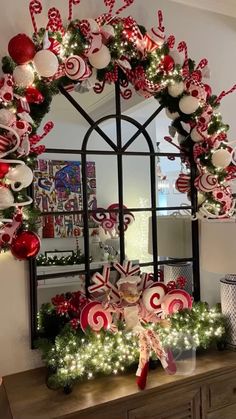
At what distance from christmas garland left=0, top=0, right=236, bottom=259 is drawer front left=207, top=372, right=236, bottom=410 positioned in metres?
0.88

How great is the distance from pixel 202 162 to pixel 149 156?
0.32 meters

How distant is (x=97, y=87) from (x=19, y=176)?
2.38 feet

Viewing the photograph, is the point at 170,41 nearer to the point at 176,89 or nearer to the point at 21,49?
the point at 176,89

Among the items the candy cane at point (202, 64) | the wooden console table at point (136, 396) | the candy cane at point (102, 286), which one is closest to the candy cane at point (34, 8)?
the candy cane at point (202, 64)

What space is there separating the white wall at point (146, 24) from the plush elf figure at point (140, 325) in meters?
0.49

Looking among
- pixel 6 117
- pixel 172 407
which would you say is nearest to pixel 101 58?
pixel 6 117

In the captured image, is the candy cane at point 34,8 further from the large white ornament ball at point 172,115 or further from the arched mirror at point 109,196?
the large white ornament ball at point 172,115

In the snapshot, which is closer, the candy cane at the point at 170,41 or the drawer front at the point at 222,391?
the drawer front at the point at 222,391

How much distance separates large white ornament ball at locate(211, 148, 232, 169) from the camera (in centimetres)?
200

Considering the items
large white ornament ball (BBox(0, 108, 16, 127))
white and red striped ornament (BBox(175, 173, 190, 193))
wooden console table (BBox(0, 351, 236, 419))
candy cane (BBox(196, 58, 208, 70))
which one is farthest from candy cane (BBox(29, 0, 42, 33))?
wooden console table (BBox(0, 351, 236, 419))

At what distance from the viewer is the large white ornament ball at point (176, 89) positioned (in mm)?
1967

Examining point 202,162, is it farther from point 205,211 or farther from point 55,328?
point 55,328

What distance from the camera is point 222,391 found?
5.75 ft

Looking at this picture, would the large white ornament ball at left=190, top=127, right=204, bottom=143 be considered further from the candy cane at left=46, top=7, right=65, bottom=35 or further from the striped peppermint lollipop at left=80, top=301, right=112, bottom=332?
the striped peppermint lollipop at left=80, top=301, right=112, bottom=332
